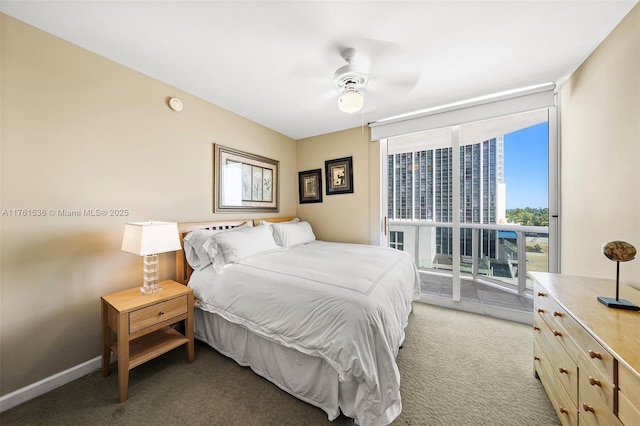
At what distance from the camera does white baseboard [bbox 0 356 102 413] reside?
1.46 metres

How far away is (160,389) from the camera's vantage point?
1613 mm

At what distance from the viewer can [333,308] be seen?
1373mm

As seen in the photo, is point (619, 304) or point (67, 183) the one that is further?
point (67, 183)

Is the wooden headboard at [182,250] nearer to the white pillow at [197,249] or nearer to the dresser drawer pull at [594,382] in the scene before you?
the white pillow at [197,249]

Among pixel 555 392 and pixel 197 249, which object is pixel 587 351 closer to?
pixel 555 392

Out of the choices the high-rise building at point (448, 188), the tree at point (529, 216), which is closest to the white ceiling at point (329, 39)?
the high-rise building at point (448, 188)

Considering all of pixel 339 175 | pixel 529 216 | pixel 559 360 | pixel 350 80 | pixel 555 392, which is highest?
pixel 350 80

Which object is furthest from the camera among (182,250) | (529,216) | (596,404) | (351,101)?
(529,216)

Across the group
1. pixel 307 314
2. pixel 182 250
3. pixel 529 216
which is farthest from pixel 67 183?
pixel 529 216

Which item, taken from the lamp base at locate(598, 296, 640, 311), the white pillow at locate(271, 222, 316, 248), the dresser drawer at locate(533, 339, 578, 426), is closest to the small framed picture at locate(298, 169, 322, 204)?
the white pillow at locate(271, 222, 316, 248)

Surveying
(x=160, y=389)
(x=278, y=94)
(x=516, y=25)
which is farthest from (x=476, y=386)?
(x=278, y=94)

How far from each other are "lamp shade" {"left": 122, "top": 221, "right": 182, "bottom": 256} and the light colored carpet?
98 cm

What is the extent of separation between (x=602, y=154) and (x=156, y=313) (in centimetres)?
358

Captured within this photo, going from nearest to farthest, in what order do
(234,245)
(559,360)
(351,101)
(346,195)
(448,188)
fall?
(559,360) < (351,101) < (234,245) < (448,188) < (346,195)
